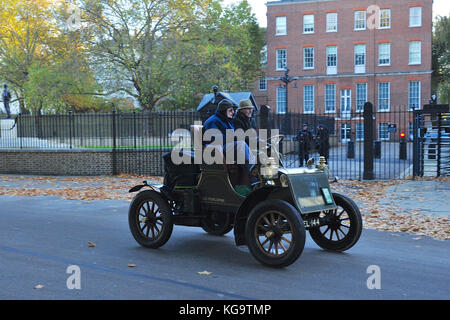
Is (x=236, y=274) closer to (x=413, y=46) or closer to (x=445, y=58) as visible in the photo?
(x=413, y=46)

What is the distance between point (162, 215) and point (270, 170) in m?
1.73

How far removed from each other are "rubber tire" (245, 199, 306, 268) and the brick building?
3984 cm

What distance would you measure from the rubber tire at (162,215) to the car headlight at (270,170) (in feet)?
5.11

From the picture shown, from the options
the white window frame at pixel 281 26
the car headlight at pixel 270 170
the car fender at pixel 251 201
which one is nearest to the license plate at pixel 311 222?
the car fender at pixel 251 201

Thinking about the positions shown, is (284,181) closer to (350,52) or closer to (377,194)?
(377,194)

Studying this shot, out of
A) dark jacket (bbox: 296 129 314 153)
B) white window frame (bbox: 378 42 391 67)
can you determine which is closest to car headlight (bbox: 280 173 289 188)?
dark jacket (bbox: 296 129 314 153)

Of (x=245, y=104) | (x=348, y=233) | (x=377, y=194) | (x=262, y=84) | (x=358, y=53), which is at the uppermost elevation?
(x=358, y=53)

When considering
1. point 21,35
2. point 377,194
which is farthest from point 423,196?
point 21,35

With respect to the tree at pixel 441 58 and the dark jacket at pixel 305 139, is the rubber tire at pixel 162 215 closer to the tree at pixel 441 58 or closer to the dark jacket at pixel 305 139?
the dark jacket at pixel 305 139

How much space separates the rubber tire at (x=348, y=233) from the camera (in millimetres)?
5927

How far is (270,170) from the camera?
216 inches

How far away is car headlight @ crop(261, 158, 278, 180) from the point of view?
5480 millimetres

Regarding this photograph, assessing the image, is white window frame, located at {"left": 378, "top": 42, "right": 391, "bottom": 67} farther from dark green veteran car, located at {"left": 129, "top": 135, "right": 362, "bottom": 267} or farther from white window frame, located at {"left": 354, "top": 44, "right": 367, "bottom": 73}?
dark green veteran car, located at {"left": 129, "top": 135, "right": 362, "bottom": 267}
